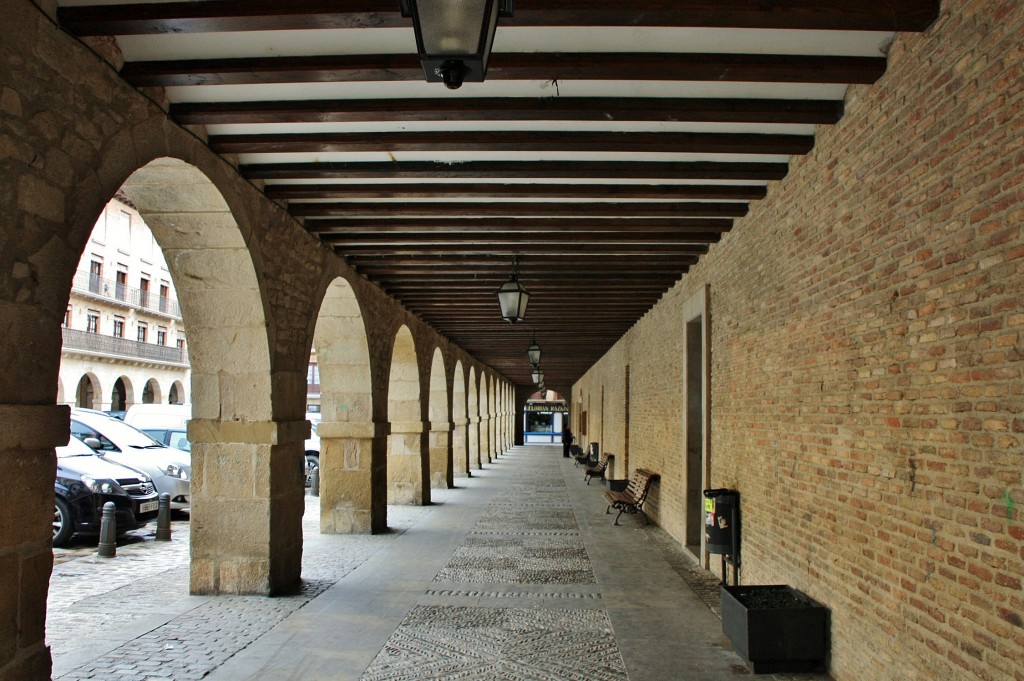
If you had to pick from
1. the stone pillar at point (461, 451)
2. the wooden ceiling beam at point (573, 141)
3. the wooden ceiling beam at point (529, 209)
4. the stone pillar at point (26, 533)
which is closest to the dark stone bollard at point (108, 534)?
the wooden ceiling beam at point (529, 209)

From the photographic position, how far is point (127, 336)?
30.5 meters

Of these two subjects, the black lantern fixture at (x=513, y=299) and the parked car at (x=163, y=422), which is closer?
the black lantern fixture at (x=513, y=299)

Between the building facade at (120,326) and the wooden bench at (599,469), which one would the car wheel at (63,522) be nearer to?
the wooden bench at (599,469)

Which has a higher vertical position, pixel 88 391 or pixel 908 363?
pixel 908 363

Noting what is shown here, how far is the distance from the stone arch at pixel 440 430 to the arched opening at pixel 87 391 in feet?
58.9

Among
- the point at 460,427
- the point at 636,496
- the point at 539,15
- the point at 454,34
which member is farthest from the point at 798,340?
the point at 460,427

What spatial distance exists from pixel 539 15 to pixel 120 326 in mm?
31520

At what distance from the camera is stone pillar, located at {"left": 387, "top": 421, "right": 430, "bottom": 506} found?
12234mm

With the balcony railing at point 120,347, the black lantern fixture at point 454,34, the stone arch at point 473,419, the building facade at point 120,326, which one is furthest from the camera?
the building facade at point 120,326

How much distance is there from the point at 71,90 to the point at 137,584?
191 inches

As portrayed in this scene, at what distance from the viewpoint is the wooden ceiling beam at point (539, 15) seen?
3.18m

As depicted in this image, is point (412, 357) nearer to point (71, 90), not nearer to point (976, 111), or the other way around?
point (71, 90)

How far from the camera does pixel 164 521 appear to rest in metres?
9.27

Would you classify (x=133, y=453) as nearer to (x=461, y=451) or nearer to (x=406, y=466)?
(x=406, y=466)
